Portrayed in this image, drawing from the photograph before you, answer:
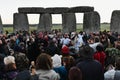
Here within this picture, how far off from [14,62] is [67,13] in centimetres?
3733

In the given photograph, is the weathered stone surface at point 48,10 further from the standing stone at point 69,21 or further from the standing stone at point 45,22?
the standing stone at point 69,21

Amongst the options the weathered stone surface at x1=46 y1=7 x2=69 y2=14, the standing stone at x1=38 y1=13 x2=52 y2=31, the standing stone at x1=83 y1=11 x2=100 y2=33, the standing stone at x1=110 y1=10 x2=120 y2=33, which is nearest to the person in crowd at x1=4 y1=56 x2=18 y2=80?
the standing stone at x1=110 y1=10 x2=120 y2=33

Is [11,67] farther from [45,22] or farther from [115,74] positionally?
[45,22]

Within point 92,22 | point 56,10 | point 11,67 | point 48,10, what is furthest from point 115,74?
point 48,10

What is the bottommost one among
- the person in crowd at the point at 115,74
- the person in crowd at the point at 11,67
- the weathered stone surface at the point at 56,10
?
the weathered stone surface at the point at 56,10

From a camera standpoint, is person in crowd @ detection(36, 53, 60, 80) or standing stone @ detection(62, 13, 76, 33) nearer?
person in crowd @ detection(36, 53, 60, 80)

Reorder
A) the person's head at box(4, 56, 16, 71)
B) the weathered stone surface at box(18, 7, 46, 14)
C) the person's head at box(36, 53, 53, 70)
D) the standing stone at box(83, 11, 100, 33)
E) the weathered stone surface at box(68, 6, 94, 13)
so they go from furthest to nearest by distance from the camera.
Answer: the weathered stone surface at box(18, 7, 46, 14) → the weathered stone surface at box(68, 6, 94, 13) → the standing stone at box(83, 11, 100, 33) → the person's head at box(4, 56, 16, 71) → the person's head at box(36, 53, 53, 70)

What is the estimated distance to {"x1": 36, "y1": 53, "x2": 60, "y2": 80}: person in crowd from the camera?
7785 mm

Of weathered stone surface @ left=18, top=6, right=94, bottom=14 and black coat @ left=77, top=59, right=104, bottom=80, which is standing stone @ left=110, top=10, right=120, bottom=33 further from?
black coat @ left=77, top=59, right=104, bottom=80

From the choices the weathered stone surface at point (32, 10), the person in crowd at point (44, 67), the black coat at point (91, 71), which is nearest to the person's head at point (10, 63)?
the person in crowd at point (44, 67)

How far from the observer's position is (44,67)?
25.7 feet

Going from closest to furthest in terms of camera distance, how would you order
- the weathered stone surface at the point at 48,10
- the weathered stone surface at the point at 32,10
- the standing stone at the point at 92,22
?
the standing stone at the point at 92,22 < the weathered stone surface at the point at 48,10 < the weathered stone surface at the point at 32,10

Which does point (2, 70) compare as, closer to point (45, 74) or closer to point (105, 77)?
point (45, 74)

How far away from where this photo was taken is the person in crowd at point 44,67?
779 cm
